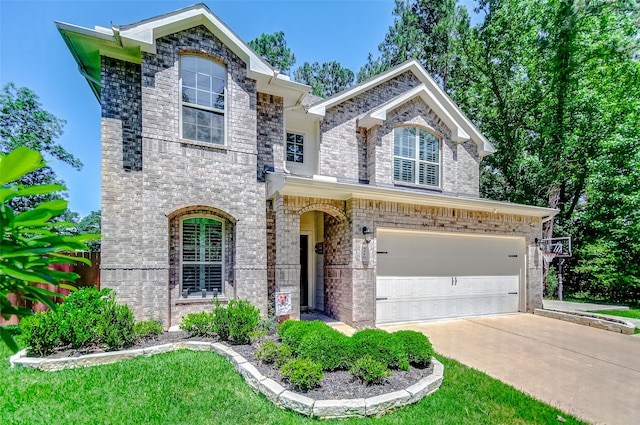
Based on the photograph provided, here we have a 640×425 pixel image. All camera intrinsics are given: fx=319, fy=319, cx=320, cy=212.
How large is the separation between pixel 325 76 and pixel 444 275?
61.8 feet

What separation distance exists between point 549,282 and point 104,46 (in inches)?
745

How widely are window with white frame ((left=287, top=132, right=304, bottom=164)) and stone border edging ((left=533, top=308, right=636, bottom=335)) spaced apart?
360 inches

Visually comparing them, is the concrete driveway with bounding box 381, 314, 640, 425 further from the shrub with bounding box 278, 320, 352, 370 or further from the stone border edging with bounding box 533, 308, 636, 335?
the shrub with bounding box 278, 320, 352, 370

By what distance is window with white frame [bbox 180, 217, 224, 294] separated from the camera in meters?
7.39

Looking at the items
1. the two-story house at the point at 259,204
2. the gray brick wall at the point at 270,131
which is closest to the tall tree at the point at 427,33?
the two-story house at the point at 259,204

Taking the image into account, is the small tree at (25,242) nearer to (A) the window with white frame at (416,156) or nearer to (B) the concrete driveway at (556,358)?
(B) the concrete driveway at (556,358)

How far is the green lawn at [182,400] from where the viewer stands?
3.69m

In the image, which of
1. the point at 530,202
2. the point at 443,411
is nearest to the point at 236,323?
the point at 443,411

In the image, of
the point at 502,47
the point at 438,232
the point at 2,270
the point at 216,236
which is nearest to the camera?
the point at 2,270

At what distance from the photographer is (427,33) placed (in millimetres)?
18766

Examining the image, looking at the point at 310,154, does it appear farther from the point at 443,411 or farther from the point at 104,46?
the point at 443,411

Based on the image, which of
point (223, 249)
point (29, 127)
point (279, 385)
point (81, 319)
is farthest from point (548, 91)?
point (29, 127)

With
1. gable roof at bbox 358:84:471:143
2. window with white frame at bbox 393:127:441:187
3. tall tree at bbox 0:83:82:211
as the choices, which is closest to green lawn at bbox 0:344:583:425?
window with white frame at bbox 393:127:441:187

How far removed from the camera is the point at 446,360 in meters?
5.72
